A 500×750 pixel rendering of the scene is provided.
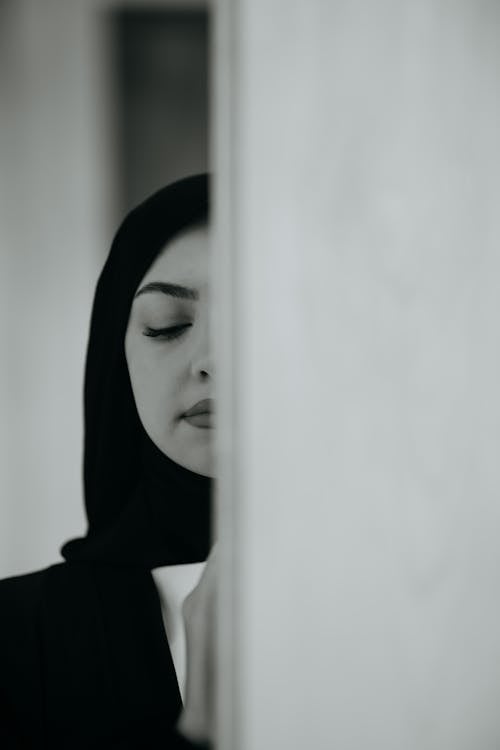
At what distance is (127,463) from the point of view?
0.71 metres

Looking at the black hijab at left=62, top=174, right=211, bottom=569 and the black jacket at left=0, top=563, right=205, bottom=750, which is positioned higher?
the black hijab at left=62, top=174, right=211, bottom=569

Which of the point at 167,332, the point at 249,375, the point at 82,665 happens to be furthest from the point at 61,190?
the point at 82,665

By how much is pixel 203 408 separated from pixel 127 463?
3.9 inches

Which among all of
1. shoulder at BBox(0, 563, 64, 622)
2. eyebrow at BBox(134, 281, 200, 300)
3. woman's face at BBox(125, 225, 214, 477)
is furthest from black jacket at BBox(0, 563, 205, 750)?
eyebrow at BBox(134, 281, 200, 300)

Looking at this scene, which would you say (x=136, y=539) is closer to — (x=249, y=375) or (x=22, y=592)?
(x=22, y=592)

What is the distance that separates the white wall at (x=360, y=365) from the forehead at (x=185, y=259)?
0.59ft

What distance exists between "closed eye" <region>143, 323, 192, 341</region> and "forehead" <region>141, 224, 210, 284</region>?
0.04m

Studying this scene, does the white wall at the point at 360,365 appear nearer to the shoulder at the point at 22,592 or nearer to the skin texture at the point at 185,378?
the skin texture at the point at 185,378

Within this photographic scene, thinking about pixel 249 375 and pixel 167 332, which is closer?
pixel 249 375

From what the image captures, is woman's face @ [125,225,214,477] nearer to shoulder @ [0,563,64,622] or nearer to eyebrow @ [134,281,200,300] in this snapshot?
eyebrow @ [134,281,200,300]

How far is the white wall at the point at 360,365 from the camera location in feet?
1.62

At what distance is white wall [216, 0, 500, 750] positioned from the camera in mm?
493

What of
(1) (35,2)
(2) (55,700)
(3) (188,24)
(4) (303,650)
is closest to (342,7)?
(3) (188,24)

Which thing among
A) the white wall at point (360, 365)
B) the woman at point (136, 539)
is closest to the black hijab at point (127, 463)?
the woman at point (136, 539)
